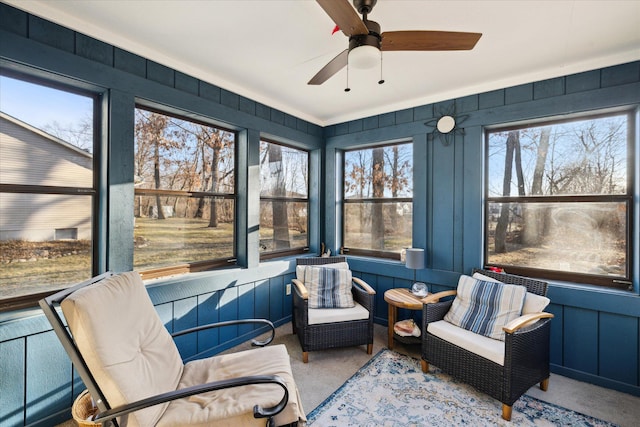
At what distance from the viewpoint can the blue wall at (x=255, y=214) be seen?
6.09 feet

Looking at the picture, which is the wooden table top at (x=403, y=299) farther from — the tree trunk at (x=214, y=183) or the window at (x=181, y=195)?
the tree trunk at (x=214, y=183)

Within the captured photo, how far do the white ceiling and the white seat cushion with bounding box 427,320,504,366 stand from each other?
223 cm

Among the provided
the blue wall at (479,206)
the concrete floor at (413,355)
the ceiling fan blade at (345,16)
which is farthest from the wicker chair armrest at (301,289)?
the ceiling fan blade at (345,16)

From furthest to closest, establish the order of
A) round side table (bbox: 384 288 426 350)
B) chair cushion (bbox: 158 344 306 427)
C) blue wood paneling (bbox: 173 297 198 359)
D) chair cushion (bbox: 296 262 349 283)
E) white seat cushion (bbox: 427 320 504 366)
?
chair cushion (bbox: 296 262 349 283), round side table (bbox: 384 288 426 350), blue wood paneling (bbox: 173 297 198 359), white seat cushion (bbox: 427 320 504 366), chair cushion (bbox: 158 344 306 427)

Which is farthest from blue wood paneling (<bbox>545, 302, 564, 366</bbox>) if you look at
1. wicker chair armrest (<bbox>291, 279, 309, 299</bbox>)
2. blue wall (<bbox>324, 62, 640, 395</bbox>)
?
wicker chair armrest (<bbox>291, 279, 309, 299</bbox>)

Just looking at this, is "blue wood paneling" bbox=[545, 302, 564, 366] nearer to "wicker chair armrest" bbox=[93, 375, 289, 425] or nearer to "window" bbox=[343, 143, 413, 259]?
"window" bbox=[343, 143, 413, 259]

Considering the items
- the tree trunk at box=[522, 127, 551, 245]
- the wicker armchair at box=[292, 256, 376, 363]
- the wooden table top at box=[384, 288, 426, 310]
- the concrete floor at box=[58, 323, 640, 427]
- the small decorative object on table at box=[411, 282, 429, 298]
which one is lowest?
the concrete floor at box=[58, 323, 640, 427]

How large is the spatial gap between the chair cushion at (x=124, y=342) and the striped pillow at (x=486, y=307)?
217 centimetres

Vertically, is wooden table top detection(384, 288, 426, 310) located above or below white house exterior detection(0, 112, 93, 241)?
below

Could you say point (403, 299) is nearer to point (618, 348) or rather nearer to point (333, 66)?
point (618, 348)

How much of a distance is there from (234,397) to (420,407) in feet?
4.59

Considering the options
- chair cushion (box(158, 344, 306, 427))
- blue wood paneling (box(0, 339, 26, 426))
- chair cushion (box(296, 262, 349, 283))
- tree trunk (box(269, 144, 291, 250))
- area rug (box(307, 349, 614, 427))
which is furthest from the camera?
tree trunk (box(269, 144, 291, 250))

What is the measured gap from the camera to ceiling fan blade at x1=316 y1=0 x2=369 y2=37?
1342mm

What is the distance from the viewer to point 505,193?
3002 mm
